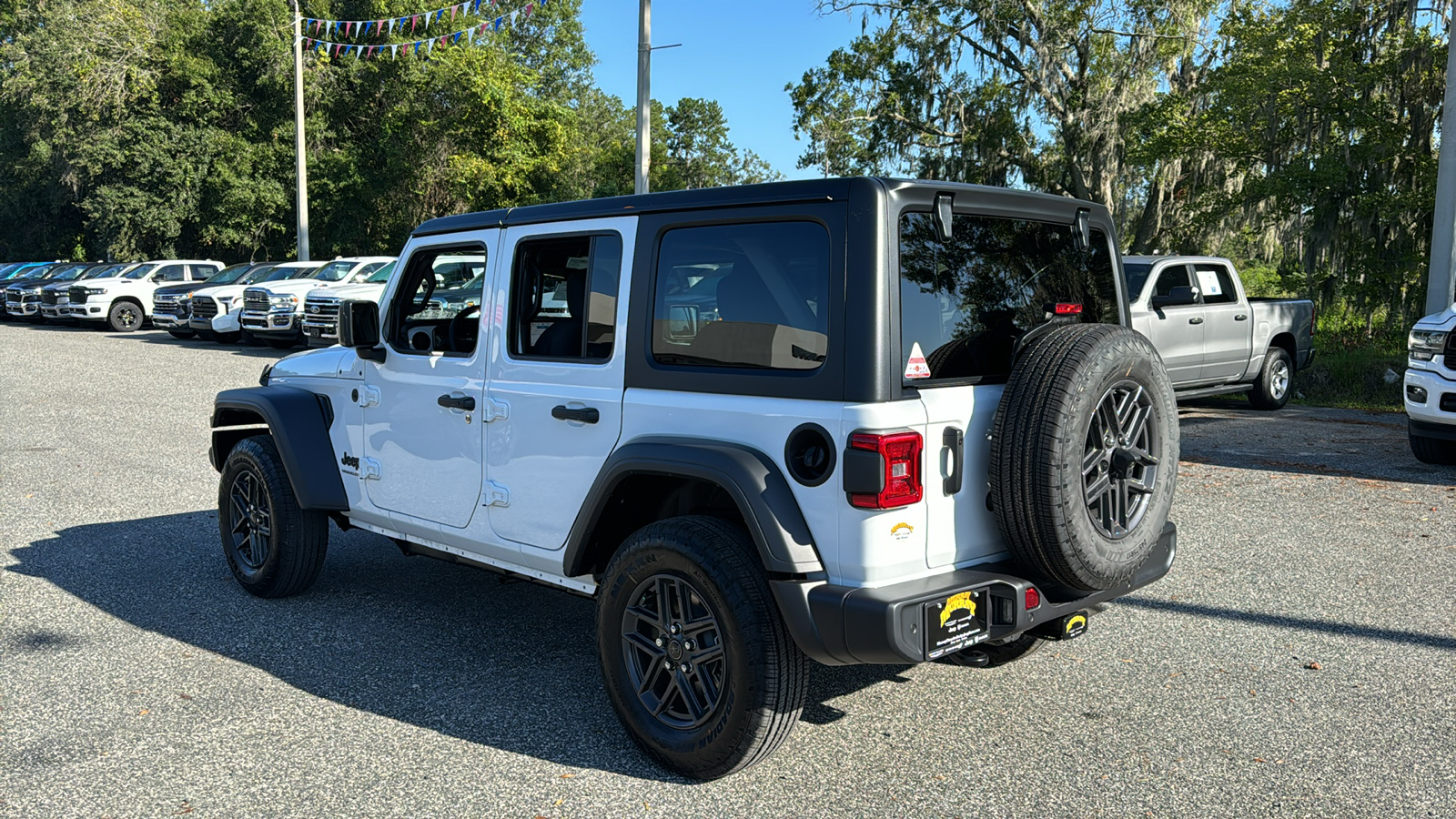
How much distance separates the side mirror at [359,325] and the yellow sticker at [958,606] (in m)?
2.94

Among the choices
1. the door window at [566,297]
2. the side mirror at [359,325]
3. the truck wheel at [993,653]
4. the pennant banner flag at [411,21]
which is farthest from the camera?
the pennant banner flag at [411,21]

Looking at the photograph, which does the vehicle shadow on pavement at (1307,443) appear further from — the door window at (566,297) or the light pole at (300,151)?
the light pole at (300,151)

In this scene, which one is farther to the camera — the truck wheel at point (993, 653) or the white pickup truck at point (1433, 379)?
the white pickup truck at point (1433, 379)

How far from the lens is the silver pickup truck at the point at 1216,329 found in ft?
39.5

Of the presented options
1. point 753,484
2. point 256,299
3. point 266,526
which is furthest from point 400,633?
point 256,299

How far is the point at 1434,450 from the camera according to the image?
9680mm

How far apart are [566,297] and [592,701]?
5.19 ft

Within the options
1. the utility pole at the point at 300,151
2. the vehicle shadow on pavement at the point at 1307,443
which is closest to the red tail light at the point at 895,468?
the vehicle shadow on pavement at the point at 1307,443

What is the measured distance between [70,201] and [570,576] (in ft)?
152

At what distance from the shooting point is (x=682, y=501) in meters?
4.13

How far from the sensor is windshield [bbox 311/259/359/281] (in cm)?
2116

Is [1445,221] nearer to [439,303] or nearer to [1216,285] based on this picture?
[1216,285]

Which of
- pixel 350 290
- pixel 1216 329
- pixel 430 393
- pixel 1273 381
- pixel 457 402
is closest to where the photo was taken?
pixel 457 402

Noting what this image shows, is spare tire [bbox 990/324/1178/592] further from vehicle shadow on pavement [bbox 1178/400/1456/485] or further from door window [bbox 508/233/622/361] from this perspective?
vehicle shadow on pavement [bbox 1178/400/1456/485]
